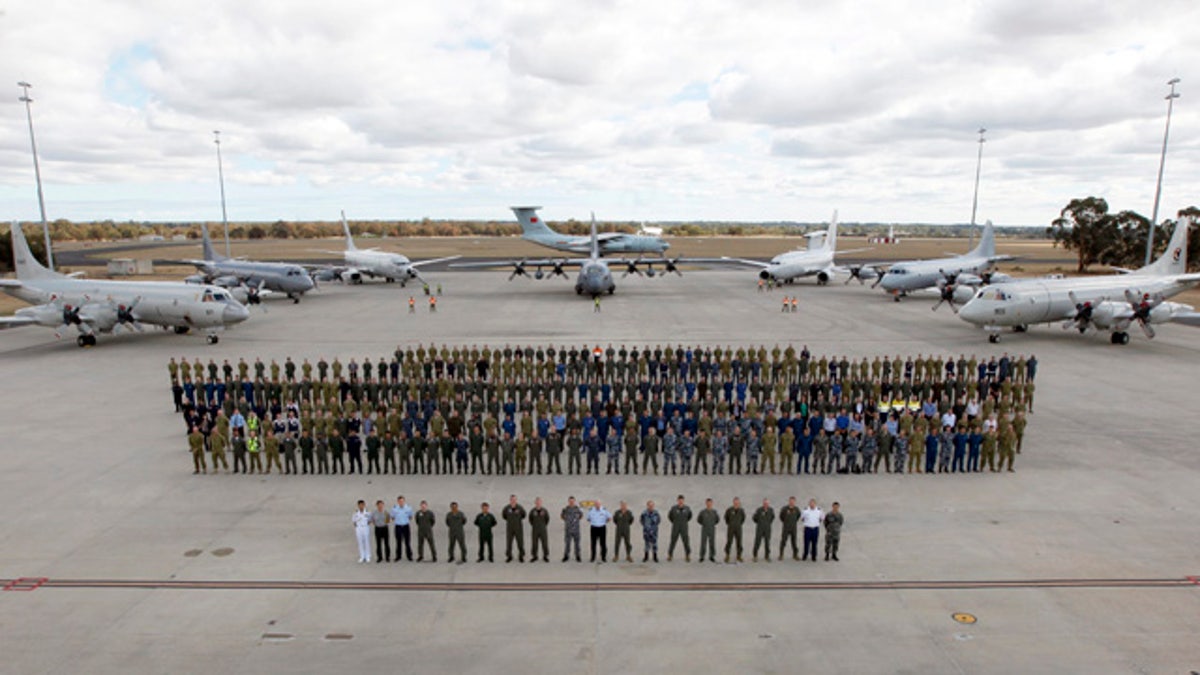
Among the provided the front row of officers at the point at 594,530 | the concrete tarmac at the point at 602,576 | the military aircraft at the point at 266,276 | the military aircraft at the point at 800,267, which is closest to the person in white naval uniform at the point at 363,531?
the front row of officers at the point at 594,530

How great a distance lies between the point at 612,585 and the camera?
9898mm

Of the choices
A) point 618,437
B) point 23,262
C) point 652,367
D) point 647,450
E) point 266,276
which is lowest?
point 647,450

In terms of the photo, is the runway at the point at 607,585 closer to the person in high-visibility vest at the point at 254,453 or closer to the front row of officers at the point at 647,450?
the front row of officers at the point at 647,450

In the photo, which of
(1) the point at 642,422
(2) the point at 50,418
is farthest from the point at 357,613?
(2) the point at 50,418

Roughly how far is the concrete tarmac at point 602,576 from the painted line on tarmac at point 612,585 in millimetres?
44

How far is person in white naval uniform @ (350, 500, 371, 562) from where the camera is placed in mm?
10344

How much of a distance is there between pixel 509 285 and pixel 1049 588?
161 ft

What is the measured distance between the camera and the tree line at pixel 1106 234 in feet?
208

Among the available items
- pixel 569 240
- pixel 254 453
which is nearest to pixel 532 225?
pixel 569 240

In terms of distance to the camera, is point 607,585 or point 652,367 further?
point 652,367

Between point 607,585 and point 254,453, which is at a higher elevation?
point 254,453

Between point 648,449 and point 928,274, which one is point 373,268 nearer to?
point 928,274

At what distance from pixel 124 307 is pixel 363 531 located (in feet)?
84.8

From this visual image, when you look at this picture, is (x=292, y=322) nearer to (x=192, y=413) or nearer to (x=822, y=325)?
(x=192, y=413)
